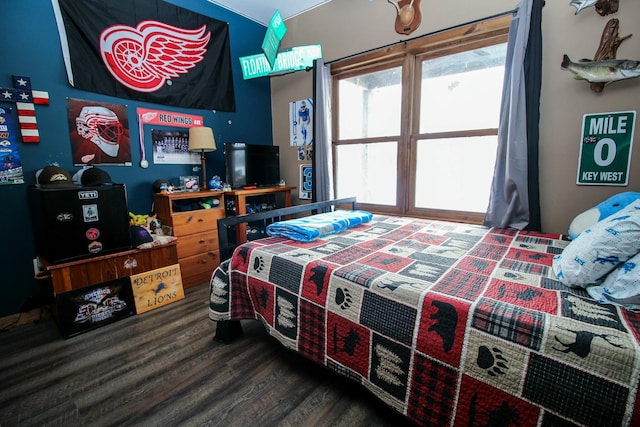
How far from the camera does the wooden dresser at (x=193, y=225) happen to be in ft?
8.27

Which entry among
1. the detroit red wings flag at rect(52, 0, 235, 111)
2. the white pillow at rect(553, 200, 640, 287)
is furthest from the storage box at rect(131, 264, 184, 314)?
the white pillow at rect(553, 200, 640, 287)

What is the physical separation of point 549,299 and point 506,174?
1.41 metres

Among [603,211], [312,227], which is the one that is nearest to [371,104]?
[312,227]

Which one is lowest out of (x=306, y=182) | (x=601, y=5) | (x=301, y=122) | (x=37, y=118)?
(x=306, y=182)

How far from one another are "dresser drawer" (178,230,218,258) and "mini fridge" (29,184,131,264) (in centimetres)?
44

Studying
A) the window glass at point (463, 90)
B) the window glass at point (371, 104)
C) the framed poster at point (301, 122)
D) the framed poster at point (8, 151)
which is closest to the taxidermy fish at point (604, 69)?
the window glass at point (463, 90)

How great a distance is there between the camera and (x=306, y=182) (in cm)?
352

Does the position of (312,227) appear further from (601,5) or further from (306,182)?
(601,5)

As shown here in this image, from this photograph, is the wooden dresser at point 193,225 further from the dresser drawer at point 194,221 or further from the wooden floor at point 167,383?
the wooden floor at point 167,383

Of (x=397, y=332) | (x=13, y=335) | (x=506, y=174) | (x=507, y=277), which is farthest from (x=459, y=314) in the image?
(x=13, y=335)

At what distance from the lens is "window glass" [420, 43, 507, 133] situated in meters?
2.35

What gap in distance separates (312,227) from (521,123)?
5.54 feet

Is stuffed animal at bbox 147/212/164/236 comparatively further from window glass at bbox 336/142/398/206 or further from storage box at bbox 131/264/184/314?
window glass at bbox 336/142/398/206

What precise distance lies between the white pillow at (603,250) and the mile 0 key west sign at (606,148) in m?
1.02
